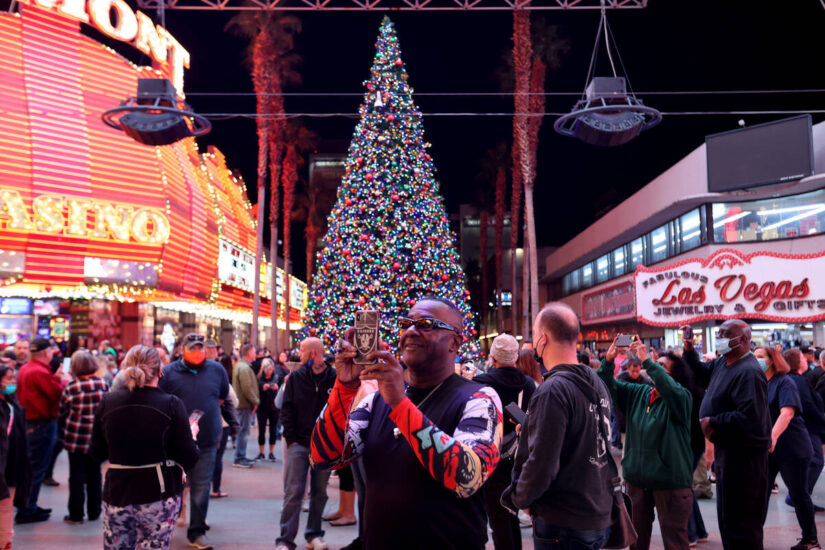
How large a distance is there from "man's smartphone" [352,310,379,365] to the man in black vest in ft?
0.14

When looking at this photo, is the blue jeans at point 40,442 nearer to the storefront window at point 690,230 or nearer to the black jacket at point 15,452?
the black jacket at point 15,452

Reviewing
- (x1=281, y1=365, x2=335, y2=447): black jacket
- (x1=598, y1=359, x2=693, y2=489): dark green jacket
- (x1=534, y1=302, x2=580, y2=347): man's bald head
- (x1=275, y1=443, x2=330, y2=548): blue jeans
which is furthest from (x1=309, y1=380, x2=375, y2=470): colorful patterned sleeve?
(x1=281, y1=365, x2=335, y2=447): black jacket

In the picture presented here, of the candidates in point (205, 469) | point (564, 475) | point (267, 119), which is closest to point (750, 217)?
point (267, 119)

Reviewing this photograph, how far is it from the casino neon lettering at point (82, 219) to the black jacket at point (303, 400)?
76.9 ft

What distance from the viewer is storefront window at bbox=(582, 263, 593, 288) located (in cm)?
4303

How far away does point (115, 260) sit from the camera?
29641mm

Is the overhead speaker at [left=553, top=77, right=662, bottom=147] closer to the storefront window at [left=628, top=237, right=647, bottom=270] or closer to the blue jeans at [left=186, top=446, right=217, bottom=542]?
the blue jeans at [left=186, top=446, right=217, bottom=542]

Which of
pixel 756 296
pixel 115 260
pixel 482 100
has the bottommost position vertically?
pixel 756 296

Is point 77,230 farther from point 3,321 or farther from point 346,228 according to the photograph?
point 346,228

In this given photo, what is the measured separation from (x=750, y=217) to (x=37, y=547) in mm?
23162

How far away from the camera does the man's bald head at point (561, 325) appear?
3900 mm

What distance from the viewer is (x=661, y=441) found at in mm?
5551

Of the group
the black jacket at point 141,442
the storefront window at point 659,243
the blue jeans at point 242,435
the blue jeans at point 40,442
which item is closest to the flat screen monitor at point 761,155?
the storefront window at point 659,243

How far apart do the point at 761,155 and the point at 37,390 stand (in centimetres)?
2179
